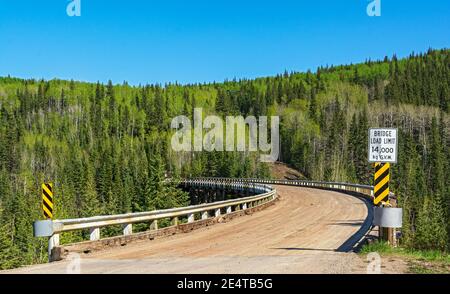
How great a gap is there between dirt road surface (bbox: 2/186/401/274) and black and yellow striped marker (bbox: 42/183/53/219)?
69.7 inches

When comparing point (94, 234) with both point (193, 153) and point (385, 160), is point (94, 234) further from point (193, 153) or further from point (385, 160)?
point (193, 153)

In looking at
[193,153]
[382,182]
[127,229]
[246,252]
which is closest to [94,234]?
[127,229]

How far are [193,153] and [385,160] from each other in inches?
5075

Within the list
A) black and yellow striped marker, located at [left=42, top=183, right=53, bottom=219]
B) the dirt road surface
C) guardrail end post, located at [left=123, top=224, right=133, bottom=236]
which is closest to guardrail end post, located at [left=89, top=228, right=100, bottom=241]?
the dirt road surface

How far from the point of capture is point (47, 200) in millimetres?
13820

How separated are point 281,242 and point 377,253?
428cm

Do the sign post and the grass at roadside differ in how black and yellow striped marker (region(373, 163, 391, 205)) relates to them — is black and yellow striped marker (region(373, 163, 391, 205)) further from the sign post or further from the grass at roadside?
the grass at roadside

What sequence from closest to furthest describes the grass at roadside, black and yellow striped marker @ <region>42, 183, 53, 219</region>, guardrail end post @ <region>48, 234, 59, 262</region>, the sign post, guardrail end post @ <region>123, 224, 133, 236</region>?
the grass at roadside
the sign post
guardrail end post @ <region>48, 234, 59, 262</region>
black and yellow striped marker @ <region>42, 183, 53, 219</region>
guardrail end post @ <region>123, 224, 133, 236</region>

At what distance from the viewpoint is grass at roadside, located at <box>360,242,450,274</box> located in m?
9.59

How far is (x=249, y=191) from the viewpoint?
5375 centimetres

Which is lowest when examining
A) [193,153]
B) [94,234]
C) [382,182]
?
[193,153]
